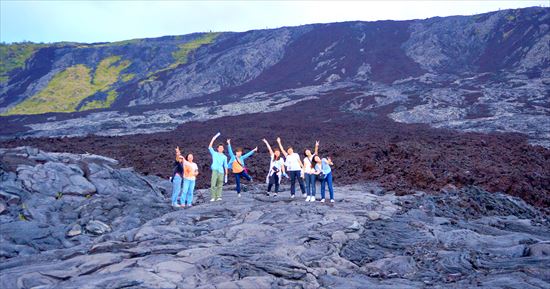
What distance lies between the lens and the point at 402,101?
5328 cm

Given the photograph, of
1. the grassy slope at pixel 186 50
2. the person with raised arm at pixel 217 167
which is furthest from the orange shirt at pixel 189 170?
the grassy slope at pixel 186 50

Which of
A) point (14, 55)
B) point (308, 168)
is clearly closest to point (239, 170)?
point (308, 168)

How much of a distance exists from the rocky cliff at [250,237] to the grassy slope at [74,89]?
57132 millimetres

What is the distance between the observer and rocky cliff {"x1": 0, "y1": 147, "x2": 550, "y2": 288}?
32.4ft

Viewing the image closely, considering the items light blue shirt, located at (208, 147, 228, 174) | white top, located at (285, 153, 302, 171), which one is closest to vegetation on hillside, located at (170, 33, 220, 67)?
light blue shirt, located at (208, 147, 228, 174)

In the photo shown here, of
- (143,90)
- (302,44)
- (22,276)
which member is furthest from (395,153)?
(302,44)

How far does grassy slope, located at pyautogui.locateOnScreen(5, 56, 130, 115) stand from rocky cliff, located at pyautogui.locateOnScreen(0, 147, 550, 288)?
5713 cm

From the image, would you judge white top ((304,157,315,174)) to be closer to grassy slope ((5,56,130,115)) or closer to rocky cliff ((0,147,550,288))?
rocky cliff ((0,147,550,288))

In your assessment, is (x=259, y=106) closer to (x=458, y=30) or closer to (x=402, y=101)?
(x=402, y=101)

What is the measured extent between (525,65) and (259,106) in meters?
33.2

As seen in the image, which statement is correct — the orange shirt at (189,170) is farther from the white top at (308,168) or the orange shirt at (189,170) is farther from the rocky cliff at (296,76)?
the rocky cliff at (296,76)

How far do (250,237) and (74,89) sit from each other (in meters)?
75.8

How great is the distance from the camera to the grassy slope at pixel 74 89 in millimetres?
73938

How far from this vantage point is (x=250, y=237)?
12.8m
